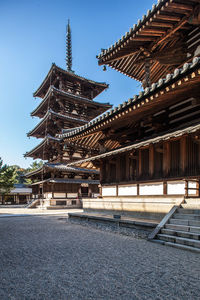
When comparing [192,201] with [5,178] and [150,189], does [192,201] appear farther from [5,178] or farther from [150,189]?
[5,178]

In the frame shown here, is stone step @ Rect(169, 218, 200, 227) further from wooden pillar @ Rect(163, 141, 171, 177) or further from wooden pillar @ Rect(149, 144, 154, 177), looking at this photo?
wooden pillar @ Rect(149, 144, 154, 177)

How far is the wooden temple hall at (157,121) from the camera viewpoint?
21.1ft

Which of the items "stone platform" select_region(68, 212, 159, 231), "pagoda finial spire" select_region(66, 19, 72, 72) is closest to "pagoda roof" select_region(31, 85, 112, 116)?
"pagoda finial spire" select_region(66, 19, 72, 72)

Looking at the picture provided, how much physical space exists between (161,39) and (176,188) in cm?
542

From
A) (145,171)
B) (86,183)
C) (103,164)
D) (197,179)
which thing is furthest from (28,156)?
(197,179)

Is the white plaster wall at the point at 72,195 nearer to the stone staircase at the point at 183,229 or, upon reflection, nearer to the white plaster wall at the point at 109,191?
the white plaster wall at the point at 109,191

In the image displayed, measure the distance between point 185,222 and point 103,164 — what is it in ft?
18.7

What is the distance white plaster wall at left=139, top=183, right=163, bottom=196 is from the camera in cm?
766

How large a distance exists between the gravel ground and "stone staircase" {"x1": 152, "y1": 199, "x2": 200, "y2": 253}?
1.06 ft

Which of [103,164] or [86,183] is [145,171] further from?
[86,183]

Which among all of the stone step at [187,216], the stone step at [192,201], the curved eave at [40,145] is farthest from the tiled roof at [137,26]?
the curved eave at [40,145]

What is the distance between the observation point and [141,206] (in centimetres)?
738

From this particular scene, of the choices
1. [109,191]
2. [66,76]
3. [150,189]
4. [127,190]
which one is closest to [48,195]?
[66,76]

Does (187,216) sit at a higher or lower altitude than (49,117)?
lower
